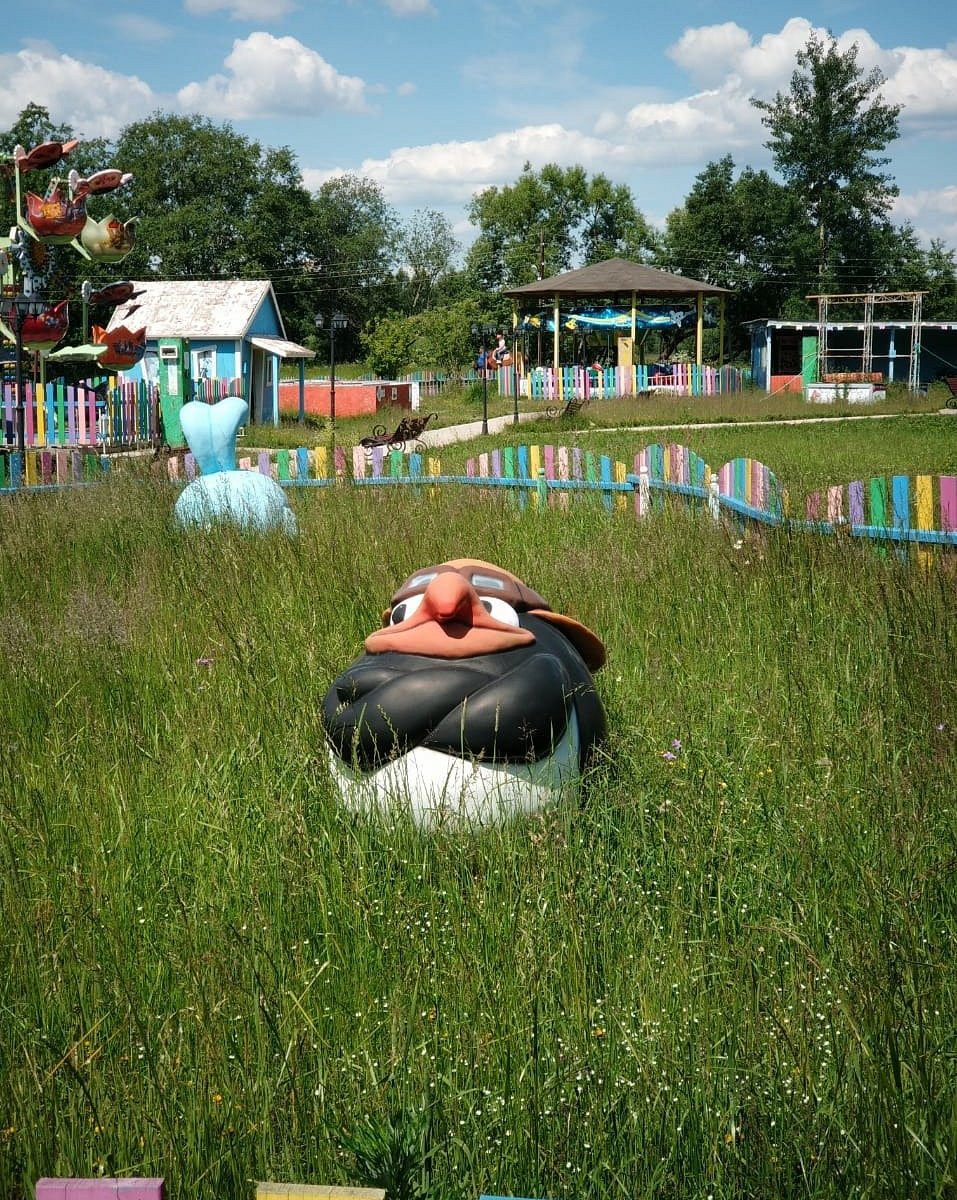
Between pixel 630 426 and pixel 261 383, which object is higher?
pixel 261 383

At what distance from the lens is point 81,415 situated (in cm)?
1850

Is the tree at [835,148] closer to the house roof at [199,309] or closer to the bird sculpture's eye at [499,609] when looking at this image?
the house roof at [199,309]

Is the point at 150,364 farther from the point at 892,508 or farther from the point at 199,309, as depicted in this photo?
the point at 892,508

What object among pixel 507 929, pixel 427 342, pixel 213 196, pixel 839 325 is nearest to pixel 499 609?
pixel 507 929

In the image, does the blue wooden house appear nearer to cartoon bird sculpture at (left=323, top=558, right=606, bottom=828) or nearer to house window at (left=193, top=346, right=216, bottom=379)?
house window at (left=193, top=346, right=216, bottom=379)

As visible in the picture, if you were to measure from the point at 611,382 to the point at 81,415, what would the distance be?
19.2 metres

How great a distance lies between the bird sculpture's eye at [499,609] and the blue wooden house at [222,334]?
29.8m

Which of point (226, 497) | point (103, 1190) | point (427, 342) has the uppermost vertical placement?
point (427, 342)

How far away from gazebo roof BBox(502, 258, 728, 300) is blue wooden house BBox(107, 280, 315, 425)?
7070 millimetres

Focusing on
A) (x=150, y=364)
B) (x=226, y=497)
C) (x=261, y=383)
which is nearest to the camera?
(x=226, y=497)

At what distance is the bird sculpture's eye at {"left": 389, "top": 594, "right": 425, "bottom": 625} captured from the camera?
3.94 m

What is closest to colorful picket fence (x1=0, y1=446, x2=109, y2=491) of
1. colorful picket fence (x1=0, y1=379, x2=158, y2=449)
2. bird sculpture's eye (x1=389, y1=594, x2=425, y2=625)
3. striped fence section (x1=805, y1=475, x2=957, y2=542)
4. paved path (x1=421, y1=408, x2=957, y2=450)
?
colorful picket fence (x1=0, y1=379, x2=158, y2=449)

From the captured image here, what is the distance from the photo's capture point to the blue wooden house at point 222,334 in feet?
111

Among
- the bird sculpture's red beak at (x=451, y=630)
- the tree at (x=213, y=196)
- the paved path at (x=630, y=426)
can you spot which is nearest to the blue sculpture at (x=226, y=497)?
the bird sculpture's red beak at (x=451, y=630)
